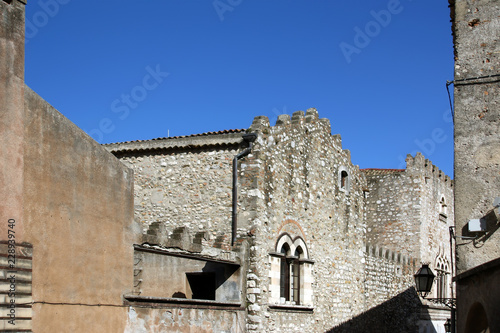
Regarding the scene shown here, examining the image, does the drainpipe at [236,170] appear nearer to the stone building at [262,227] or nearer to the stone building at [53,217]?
the stone building at [262,227]

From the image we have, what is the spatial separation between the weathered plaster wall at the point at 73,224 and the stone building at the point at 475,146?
19.6ft

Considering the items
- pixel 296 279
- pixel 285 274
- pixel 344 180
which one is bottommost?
pixel 296 279

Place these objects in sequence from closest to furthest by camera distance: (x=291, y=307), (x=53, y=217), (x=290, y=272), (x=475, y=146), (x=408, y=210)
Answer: (x=53, y=217), (x=475, y=146), (x=291, y=307), (x=290, y=272), (x=408, y=210)

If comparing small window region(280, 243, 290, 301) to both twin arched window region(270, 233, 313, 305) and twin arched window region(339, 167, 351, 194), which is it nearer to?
twin arched window region(270, 233, 313, 305)

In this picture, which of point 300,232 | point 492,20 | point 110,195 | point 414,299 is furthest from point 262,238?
point 414,299

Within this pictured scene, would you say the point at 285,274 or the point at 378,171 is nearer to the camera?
the point at 285,274

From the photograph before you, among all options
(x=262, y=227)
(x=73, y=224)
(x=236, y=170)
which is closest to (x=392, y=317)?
(x=262, y=227)

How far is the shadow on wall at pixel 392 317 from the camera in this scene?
22453 millimetres

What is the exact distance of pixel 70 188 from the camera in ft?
37.0

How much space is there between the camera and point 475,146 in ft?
38.2

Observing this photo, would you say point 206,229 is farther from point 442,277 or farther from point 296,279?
point 442,277

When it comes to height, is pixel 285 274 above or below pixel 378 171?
below

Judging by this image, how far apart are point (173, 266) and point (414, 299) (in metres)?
12.5

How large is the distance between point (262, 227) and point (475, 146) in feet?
22.9
